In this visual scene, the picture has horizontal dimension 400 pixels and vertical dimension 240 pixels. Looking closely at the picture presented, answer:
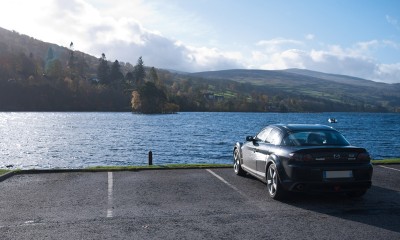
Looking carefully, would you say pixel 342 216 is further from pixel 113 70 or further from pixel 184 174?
pixel 113 70

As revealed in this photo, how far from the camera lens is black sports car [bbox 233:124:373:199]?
8.69 metres

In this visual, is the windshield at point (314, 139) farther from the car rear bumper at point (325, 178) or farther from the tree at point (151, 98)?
the tree at point (151, 98)

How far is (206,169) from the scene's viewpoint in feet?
47.1

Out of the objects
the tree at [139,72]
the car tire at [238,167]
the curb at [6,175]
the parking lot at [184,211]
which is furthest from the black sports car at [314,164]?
the tree at [139,72]

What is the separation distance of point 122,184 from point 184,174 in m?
2.42

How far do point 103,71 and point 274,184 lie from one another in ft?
621

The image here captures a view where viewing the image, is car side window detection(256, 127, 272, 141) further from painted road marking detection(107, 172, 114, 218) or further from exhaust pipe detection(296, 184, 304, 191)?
painted road marking detection(107, 172, 114, 218)

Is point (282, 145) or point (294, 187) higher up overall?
point (282, 145)

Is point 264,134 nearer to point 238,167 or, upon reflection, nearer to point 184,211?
point 238,167

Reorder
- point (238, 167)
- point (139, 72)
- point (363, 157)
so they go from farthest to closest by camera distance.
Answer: point (139, 72) → point (238, 167) → point (363, 157)

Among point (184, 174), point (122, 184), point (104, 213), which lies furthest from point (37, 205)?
point (184, 174)

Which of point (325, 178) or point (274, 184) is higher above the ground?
point (325, 178)

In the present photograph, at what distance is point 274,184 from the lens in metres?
9.36

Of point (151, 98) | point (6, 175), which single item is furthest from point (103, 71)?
point (6, 175)
